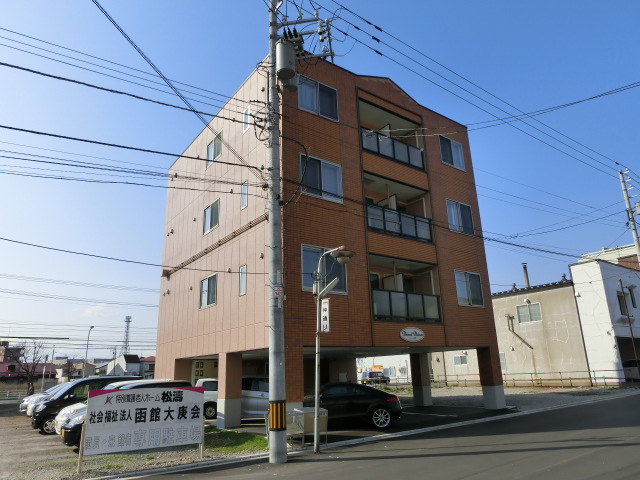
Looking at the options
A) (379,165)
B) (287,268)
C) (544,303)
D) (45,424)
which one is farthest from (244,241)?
(544,303)

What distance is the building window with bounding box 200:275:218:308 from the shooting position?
17.6 metres

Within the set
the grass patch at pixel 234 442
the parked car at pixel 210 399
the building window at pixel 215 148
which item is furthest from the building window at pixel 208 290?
the building window at pixel 215 148

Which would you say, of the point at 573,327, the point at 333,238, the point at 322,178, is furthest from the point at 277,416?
the point at 573,327

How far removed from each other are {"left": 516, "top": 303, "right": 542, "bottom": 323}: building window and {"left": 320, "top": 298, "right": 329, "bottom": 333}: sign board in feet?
88.1

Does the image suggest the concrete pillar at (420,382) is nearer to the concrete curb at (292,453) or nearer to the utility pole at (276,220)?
the concrete curb at (292,453)

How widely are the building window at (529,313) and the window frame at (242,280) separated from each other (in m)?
25.9

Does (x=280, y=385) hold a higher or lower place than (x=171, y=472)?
higher

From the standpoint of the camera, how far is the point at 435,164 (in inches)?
788

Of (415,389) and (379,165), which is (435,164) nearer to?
(379,165)

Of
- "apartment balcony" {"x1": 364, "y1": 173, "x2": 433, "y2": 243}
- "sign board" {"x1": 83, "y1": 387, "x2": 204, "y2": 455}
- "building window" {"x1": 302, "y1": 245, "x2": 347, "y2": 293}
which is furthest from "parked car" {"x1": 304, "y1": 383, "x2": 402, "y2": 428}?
"apartment balcony" {"x1": 364, "y1": 173, "x2": 433, "y2": 243}

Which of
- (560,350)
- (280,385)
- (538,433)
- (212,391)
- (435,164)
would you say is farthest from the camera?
(560,350)

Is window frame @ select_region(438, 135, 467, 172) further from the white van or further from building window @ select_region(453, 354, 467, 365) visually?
building window @ select_region(453, 354, 467, 365)

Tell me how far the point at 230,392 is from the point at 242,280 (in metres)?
3.93

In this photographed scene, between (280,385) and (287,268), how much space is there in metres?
4.20
